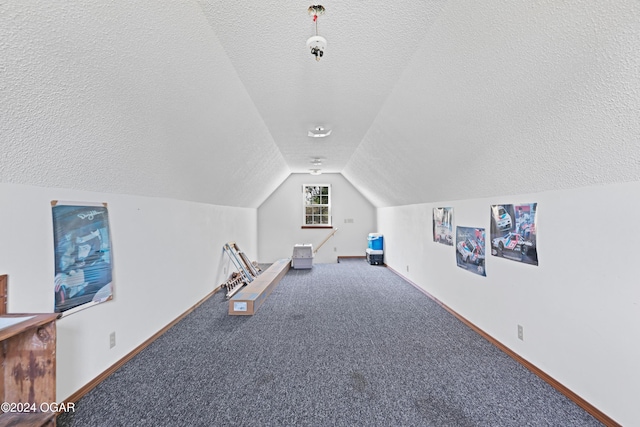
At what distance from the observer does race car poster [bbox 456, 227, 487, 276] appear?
118 inches

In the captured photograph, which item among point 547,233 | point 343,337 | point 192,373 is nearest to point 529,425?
point 547,233

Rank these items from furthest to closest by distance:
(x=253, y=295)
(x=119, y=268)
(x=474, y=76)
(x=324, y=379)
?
(x=253, y=295) → (x=119, y=268) → (x=324, y=379) → (x=474, y=76)

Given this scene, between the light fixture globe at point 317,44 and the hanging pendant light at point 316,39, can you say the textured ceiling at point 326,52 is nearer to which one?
the hanging pendant light at point 316,39

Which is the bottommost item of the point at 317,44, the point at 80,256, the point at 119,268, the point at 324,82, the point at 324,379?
the point at 324,379

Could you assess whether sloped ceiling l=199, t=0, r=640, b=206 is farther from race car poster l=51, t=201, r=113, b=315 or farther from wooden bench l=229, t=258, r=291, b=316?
wooden bench l=229, t=258, r=291, b=316

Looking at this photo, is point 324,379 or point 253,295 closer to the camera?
point 324,379

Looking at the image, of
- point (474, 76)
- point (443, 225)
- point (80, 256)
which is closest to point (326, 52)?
point (474, 76)

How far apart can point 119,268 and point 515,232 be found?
11.9 feet

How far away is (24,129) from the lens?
4.48ft

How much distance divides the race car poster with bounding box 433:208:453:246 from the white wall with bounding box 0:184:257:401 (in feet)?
11.9

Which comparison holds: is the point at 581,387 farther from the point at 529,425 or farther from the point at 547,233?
the point at 547,233

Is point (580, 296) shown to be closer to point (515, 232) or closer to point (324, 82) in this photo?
point (515, 232)

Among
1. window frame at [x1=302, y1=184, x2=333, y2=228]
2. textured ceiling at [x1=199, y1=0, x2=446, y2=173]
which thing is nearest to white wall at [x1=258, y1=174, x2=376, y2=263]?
window frame at [x1=302, y1=184, x2=333, y2=228]

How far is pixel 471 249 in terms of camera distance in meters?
3.19
